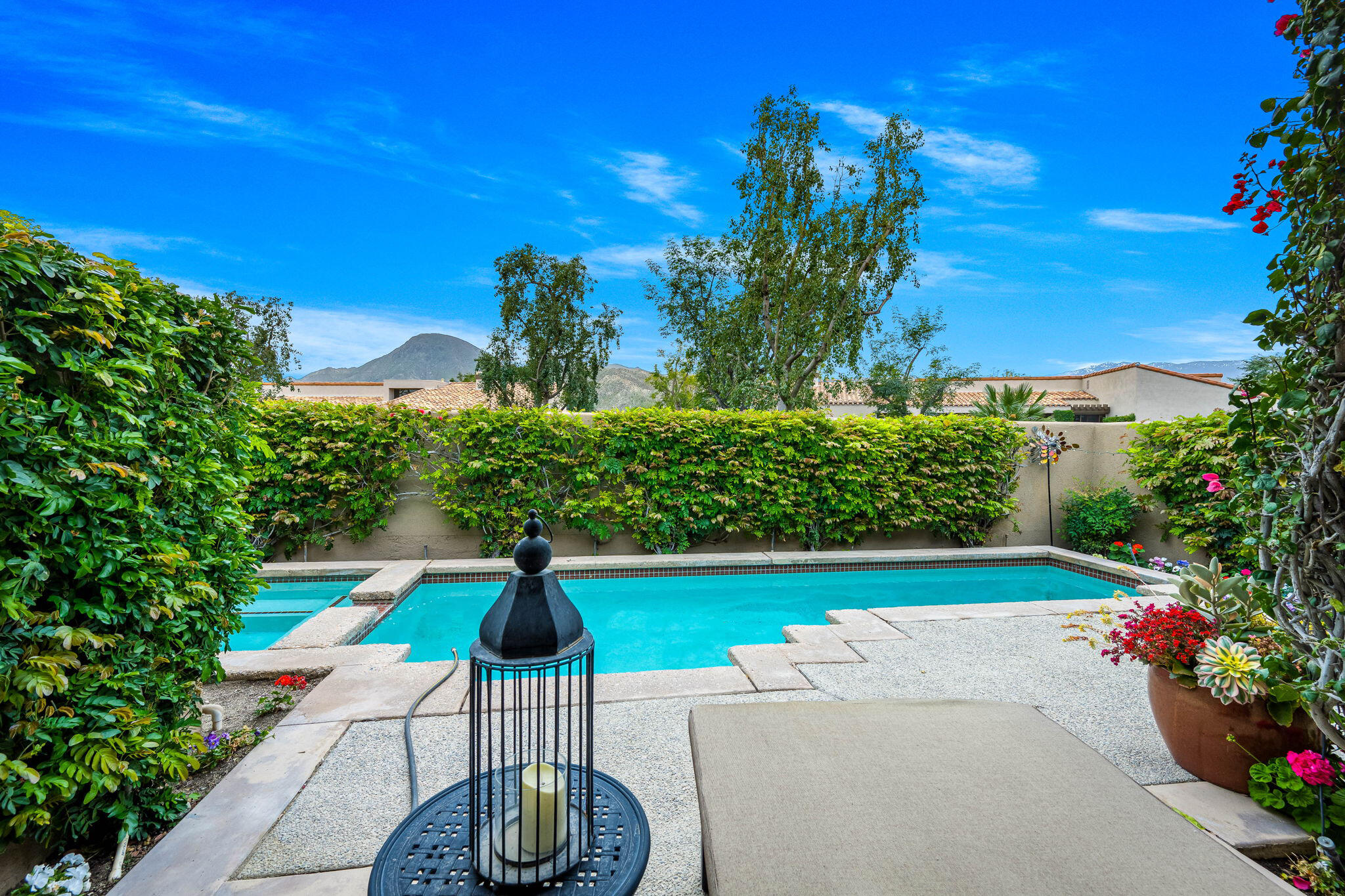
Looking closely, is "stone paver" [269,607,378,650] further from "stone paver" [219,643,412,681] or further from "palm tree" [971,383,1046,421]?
"palm tree" [971,383,1046,421]

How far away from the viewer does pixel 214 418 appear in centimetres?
250

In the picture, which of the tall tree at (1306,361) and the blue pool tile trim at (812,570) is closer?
the tall tree at (1306,361)

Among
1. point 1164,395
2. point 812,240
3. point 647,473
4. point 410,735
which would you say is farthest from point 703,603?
point 1164,395

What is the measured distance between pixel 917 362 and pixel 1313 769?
26.6 metres

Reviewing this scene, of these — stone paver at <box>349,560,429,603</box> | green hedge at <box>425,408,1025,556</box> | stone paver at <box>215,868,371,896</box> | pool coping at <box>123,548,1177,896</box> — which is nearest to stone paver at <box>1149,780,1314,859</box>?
pool coping at <box>123,548,1177,896</box>

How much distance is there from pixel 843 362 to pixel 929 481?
20.6 ft

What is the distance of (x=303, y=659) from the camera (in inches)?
146

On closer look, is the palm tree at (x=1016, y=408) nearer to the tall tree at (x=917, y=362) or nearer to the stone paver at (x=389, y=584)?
the stone paver at (x=389, y=584)

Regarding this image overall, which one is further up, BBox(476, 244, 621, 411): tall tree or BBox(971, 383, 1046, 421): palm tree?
BBox(476, 244, 621, 411): tall tree

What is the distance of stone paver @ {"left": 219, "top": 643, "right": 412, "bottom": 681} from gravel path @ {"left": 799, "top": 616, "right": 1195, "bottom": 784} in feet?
8.89

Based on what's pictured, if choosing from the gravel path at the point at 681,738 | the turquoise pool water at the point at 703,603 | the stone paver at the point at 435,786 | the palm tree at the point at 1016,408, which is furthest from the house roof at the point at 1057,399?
the stone paver at the point at 435,786

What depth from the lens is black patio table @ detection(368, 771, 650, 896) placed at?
129cm

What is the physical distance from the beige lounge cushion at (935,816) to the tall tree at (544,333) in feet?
71.8

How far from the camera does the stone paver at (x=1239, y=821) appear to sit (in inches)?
82.9
